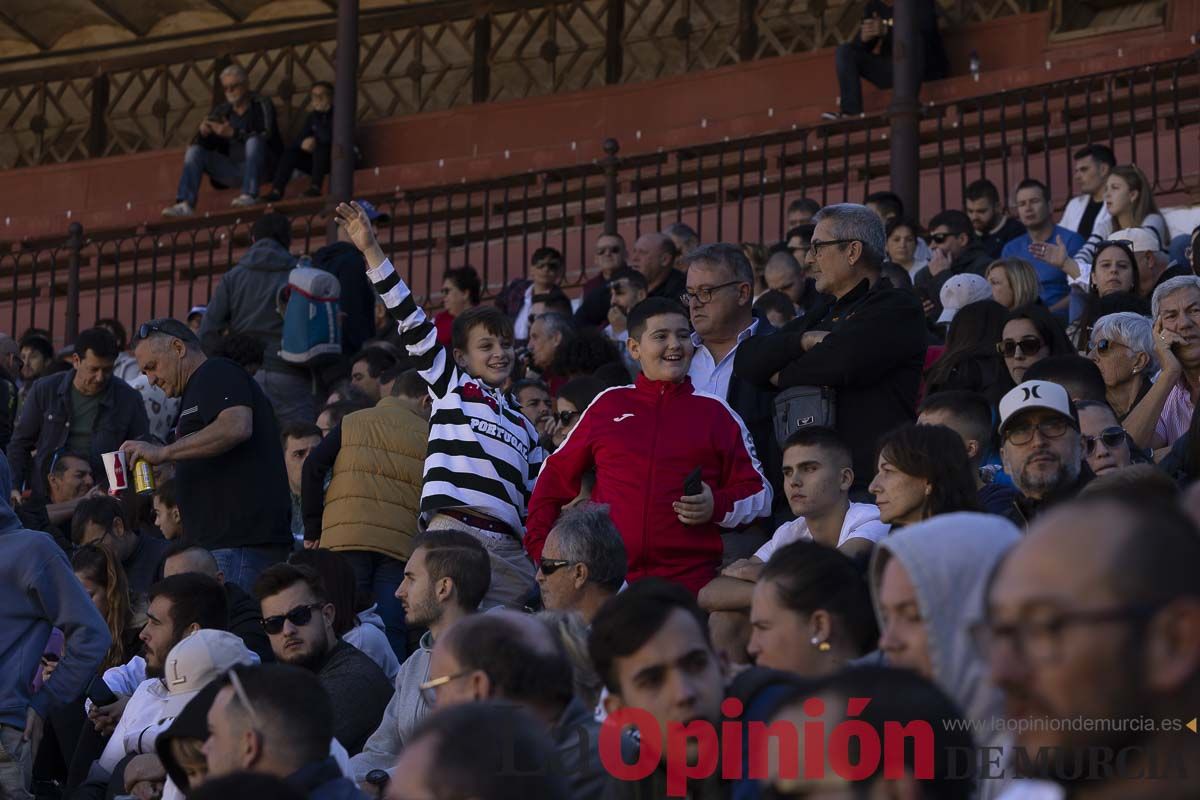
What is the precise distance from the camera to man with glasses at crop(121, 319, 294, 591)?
8.11m

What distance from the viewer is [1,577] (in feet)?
22.5

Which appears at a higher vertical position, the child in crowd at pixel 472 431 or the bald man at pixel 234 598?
the child in crowd at pixel 472 431

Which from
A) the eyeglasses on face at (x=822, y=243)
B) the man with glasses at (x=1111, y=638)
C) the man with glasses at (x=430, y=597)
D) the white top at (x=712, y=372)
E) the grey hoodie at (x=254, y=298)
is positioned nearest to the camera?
the man with glasses at (x=1111, y=638)

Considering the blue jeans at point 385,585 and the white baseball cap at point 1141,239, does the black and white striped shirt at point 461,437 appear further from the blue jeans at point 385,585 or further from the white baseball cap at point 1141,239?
the white baseball cap at point 1141,239

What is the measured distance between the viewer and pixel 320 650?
22.3ft

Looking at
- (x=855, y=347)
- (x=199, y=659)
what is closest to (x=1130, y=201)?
(x=855, y=347)

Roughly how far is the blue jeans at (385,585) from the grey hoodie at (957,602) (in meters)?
4.64

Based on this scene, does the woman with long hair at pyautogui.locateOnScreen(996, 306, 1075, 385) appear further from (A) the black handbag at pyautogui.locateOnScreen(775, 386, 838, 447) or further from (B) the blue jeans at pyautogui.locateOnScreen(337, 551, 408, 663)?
(B) the blue jeans at pyautogui.locateOnScreen(337, 551, 408, 663)

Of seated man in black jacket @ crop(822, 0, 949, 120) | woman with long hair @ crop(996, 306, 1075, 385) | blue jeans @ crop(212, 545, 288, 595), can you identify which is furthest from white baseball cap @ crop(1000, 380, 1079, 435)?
seated man in black jacket @ crop(822, 0, 949, 120)

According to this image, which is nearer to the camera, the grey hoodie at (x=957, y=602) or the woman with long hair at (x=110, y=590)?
the grey hoodie at (x=957, y=602)

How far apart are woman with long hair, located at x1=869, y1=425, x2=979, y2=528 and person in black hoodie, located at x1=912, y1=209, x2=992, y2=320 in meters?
5.29

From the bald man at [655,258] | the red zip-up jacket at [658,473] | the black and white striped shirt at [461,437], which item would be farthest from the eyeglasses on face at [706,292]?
the bald man at [655,258]

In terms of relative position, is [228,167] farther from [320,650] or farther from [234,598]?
[320,650]

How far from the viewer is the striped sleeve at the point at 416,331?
747cm
